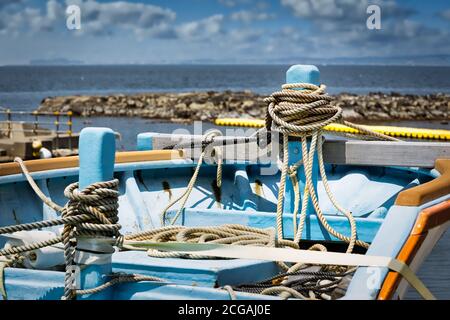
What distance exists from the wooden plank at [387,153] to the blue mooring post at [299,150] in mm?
169

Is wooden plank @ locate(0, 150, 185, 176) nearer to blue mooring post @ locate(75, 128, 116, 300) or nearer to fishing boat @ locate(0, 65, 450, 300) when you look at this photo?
fishing boat @ locate(0, 65, 450, 300)

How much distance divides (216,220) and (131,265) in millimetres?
1497

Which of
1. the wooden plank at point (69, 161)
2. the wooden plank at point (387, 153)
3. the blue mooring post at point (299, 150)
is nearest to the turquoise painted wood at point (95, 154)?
the wooden plank at point (69, 161)

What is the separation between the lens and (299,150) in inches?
196

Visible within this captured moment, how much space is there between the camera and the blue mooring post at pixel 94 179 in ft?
9.98

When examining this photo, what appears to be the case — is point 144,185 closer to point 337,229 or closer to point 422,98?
point 337,229

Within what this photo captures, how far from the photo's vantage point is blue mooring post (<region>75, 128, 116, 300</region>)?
304cm

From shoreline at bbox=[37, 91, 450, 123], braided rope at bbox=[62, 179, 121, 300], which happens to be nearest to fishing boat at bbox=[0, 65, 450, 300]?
braided rope at bbox=[62, 179, 121, 300]

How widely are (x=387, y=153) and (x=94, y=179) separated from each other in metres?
2.62

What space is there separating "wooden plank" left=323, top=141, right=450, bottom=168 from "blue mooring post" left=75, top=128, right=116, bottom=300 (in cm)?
232

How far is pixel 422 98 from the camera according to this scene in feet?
185

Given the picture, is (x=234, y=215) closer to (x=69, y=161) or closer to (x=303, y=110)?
(x=303, y=110)

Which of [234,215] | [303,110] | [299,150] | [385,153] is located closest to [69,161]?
[234,215]
